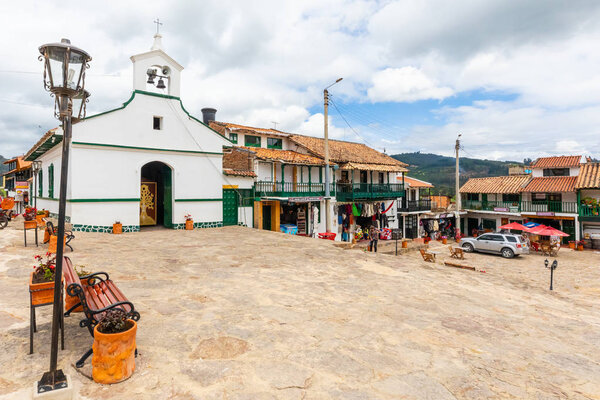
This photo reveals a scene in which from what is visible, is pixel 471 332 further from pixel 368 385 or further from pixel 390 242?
pixel 390 242

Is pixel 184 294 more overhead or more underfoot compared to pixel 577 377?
more overhead

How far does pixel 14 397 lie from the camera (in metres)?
3.11

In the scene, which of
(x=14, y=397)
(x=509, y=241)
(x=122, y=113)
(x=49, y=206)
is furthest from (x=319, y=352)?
(x=509, y=241)

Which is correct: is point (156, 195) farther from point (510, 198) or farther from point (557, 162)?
point (557, 162)

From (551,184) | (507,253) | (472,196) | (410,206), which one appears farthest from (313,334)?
(472,196)

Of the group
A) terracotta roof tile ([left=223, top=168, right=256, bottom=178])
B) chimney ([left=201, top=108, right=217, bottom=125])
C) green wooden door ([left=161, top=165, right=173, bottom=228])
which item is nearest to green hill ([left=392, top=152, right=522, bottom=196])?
chimney ([left=201, top=108, right=217, bottom=125])

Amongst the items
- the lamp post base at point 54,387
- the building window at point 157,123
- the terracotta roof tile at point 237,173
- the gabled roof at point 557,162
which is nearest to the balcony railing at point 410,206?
the gabled roof at point 557,162

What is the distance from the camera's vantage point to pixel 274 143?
26188 mm

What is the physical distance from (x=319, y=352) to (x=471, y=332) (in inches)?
112

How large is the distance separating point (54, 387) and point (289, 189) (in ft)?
64.4

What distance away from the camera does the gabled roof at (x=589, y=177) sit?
26.0 meters

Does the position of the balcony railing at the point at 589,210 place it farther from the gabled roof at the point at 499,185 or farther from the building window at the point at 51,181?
the building window at the point at 51,181

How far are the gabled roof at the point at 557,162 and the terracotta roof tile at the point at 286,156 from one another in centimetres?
2280

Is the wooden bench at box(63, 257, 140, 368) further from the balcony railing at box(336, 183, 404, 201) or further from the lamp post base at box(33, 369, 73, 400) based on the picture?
the balcony railing at box(336, 183, 404, 201)
